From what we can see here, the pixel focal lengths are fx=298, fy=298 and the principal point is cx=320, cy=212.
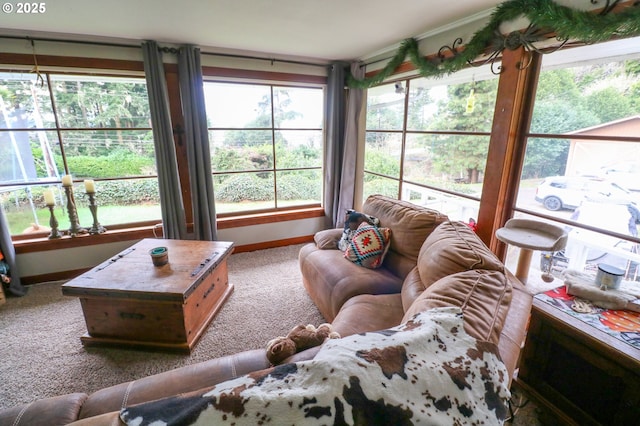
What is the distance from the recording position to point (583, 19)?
1496 mm

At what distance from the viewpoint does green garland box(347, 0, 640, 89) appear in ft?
4.59

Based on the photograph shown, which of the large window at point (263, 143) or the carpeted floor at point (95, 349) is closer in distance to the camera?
the carpeted floor at point (95, 349)

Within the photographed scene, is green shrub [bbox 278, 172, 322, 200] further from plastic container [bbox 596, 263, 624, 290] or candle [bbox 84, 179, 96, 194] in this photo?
plastic container [bbox 596, 263, 624, 290]

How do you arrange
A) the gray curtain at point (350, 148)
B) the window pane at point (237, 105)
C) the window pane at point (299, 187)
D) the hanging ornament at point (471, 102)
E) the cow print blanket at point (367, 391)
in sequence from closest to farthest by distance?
1. the cow print blanket at point (367, 391)
2. the hanging ornament at point (471, 102)
3. the window pane at point (237, 105)
4. the gray curtain at point (350, 148)
5. the window pane at point (299, 187)

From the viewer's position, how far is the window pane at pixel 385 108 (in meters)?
3.19

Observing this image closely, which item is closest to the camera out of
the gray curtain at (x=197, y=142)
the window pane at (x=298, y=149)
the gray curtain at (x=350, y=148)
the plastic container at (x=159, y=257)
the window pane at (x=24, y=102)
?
the plastic container at (x=159, y=257)

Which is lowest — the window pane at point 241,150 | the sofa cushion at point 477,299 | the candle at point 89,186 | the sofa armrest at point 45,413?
the sofa armrest at point 45,413

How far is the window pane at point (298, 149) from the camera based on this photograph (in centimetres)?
382

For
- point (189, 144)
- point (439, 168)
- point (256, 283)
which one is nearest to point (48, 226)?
point (189, 144)

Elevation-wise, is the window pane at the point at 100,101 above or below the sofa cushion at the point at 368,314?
above

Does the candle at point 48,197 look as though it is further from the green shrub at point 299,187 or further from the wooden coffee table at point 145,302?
the green shrub at point 299,187

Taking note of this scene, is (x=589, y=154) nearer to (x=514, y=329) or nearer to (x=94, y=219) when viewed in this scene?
(x=514, y=329)

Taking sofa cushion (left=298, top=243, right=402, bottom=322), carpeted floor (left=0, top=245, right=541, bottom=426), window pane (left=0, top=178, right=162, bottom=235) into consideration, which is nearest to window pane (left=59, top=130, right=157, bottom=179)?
window pane (left=0, top=178, right=162, bottom=235)

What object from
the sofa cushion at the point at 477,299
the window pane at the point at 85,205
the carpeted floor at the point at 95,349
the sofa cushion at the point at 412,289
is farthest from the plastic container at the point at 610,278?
the window pane at the point at 85,205
